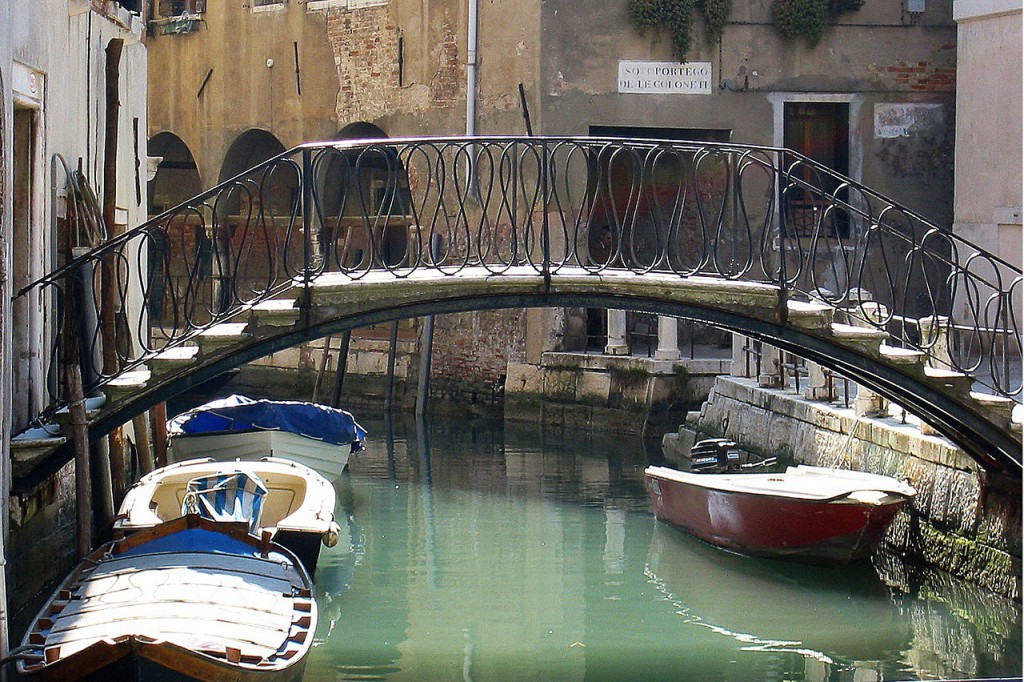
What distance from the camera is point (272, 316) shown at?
26.2ft

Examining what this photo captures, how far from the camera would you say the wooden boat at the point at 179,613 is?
625cm

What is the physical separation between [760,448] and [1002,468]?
4187 mm

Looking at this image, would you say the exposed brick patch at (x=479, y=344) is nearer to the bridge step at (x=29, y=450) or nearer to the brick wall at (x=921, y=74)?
the brick wall at (x=921, y=74)

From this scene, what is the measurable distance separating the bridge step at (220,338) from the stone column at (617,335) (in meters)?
8.44

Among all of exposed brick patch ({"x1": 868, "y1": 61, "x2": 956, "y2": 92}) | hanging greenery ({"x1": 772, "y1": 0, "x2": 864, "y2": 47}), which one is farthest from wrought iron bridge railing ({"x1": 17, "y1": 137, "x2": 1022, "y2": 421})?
hanging greenery ({"x1": 772, "y1": 0, "x2": 864, "y2": 47})

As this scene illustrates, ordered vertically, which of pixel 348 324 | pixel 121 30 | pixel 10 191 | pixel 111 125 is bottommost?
pixel 348 324

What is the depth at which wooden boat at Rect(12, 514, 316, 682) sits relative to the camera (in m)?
6.25

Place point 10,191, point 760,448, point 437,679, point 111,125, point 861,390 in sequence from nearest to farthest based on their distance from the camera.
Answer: point 10,191
point 437,679
point 111,125
point 861,390
point 760,448

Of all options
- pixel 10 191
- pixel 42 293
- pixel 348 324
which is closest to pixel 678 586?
pixel 348 324

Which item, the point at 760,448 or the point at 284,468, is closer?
the point at 284,468

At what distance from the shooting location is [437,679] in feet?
25.5

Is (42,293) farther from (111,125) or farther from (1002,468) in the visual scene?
(1002,468)

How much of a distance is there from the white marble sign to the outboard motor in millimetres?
5629

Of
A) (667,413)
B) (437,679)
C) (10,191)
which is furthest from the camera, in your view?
(667,413)
